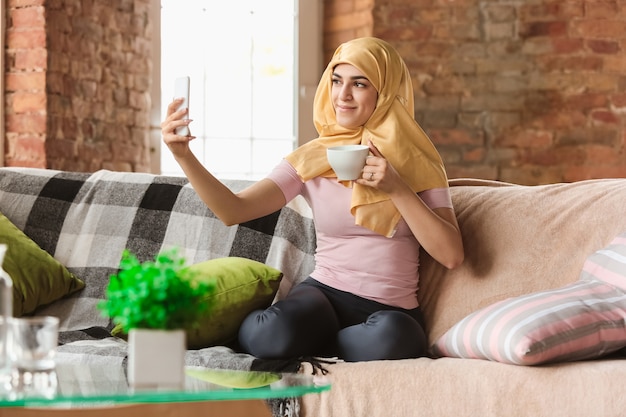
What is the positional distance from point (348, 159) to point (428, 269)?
20.7 inches

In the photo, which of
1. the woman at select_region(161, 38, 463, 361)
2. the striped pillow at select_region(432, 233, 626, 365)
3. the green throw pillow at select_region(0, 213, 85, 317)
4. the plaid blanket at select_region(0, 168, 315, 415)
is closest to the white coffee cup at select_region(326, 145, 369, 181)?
the woman at select_region(161, 38, 463, 361)

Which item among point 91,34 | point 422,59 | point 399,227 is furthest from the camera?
point 422,59

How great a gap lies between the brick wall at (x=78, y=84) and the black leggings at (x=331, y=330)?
5.64 ft

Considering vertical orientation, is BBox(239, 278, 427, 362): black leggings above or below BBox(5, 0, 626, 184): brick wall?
below

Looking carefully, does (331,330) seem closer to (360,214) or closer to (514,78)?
(360,214)

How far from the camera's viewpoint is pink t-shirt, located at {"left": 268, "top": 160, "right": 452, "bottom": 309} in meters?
2.21

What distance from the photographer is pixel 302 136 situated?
4.21 metres

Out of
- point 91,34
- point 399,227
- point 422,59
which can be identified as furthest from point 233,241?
point 422,59

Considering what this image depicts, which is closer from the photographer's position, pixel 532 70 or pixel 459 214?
pixel 459 214

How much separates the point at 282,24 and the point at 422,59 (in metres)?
0.65

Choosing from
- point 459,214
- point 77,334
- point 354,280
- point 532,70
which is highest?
point 532,70

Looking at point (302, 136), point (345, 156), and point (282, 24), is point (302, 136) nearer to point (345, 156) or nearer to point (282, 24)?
point (282, 24)

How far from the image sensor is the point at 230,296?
2.15 metres

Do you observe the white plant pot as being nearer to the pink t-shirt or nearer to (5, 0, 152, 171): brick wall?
the pink t-shirt
